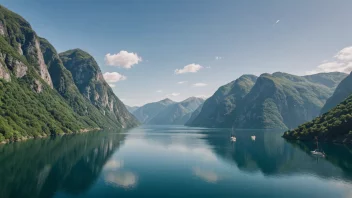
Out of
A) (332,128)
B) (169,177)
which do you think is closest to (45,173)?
(169,177)

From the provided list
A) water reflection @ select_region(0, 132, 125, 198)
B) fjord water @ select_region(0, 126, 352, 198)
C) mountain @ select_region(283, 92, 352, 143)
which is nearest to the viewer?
water reflection @ select_region(0, 132, 125, 198)

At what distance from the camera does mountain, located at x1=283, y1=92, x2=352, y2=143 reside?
6156 inches

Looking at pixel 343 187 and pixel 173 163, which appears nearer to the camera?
pixel 343 187

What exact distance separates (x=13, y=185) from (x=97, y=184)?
1981 centimetres

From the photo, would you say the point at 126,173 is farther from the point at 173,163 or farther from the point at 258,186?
the point at 258,186

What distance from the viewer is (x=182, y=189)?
6400 centimetres

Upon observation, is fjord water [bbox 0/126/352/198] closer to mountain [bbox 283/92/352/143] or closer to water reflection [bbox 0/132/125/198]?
water reflection [bbox 0/132/125/198]

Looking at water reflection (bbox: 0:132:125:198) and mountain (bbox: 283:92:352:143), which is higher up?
mountain (bbox: 283:92:352:143)

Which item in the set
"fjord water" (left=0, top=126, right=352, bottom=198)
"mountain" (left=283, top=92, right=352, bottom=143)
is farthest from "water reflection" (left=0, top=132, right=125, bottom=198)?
"mountain" (left=283, top=92, right=352, bottom=143)

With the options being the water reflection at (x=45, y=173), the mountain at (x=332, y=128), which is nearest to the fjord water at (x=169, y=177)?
the water reflection at (x=45, y=173)

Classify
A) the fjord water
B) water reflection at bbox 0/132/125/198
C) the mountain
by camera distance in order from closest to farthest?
water reflection at bbox 0/132/125/198, the fjord water, the mountain

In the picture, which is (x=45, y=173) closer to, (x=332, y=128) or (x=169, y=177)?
(x=169, y=177)

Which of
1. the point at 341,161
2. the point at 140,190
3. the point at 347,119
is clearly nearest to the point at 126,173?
the point at 140,190

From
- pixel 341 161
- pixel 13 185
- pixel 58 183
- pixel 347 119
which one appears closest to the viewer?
pixel 13 185
